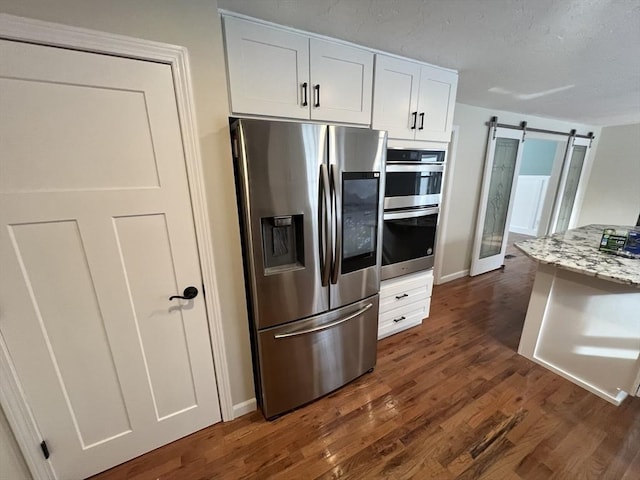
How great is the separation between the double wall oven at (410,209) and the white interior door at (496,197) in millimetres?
1794

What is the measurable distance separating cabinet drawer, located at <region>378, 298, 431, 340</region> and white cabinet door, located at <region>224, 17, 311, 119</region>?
1.83m

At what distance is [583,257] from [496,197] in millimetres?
2154

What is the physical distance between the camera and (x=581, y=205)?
534 centimetres

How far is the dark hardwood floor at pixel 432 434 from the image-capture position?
140 centimetres

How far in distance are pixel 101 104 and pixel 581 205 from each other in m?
7.72

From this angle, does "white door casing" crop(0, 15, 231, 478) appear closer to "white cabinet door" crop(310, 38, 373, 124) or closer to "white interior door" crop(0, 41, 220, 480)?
"white interior door" crop(0, 41, 220, 480)

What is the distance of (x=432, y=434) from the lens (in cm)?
158

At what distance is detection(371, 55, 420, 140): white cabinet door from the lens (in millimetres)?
1788

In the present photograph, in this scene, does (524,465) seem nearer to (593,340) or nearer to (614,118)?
(593,340)

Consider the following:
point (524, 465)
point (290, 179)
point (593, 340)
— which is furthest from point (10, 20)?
point (593, 340)

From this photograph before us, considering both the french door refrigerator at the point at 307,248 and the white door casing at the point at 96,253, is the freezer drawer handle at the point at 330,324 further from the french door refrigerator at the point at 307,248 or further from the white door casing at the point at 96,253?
the white door casing at the point at 96,253

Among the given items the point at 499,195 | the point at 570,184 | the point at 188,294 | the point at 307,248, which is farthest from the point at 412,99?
the point at 570,184

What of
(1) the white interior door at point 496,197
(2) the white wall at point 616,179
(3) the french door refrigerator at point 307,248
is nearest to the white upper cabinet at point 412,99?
(3) the french door refrigerator at point 307,248

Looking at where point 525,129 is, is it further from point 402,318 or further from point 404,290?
point 402,318
